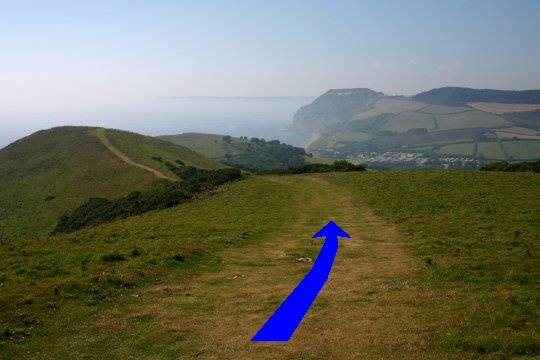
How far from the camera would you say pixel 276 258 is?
2109 cm

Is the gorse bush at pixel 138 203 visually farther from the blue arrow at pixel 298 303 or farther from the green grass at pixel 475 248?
the blue arrow at pixel 298 303

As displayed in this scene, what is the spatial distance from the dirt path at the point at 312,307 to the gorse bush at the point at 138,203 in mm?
24100

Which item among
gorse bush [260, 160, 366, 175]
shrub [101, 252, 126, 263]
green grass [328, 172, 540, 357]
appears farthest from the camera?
gorse bush [260, 160, 366, 175]

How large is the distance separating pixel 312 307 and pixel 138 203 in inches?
1412

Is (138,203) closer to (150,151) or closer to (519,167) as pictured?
(519,167)

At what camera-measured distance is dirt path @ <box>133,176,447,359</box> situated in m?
11.4

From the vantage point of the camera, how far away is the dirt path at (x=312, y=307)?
11359mm

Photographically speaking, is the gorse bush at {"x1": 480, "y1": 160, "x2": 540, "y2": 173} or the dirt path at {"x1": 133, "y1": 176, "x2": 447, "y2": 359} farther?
the gorse bush at {"x1": 480, "y1": 160, "x2": 540, "y2": 173}

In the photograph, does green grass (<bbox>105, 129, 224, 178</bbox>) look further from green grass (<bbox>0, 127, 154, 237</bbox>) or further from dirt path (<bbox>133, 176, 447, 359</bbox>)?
dirt path (<bbox>133, 176, 447, 359</bbox>)

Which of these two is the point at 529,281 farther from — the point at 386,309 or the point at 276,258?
the point at 276,258

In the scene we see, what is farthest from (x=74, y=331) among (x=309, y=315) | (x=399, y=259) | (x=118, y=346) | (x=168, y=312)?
(x=399, y=259)

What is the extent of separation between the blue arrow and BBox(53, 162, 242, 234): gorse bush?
1052 inches

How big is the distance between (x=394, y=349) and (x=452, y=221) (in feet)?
62.0

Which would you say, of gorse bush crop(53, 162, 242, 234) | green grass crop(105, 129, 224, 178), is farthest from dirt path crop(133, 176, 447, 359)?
green grass crop(105, 129, 224, 178)
